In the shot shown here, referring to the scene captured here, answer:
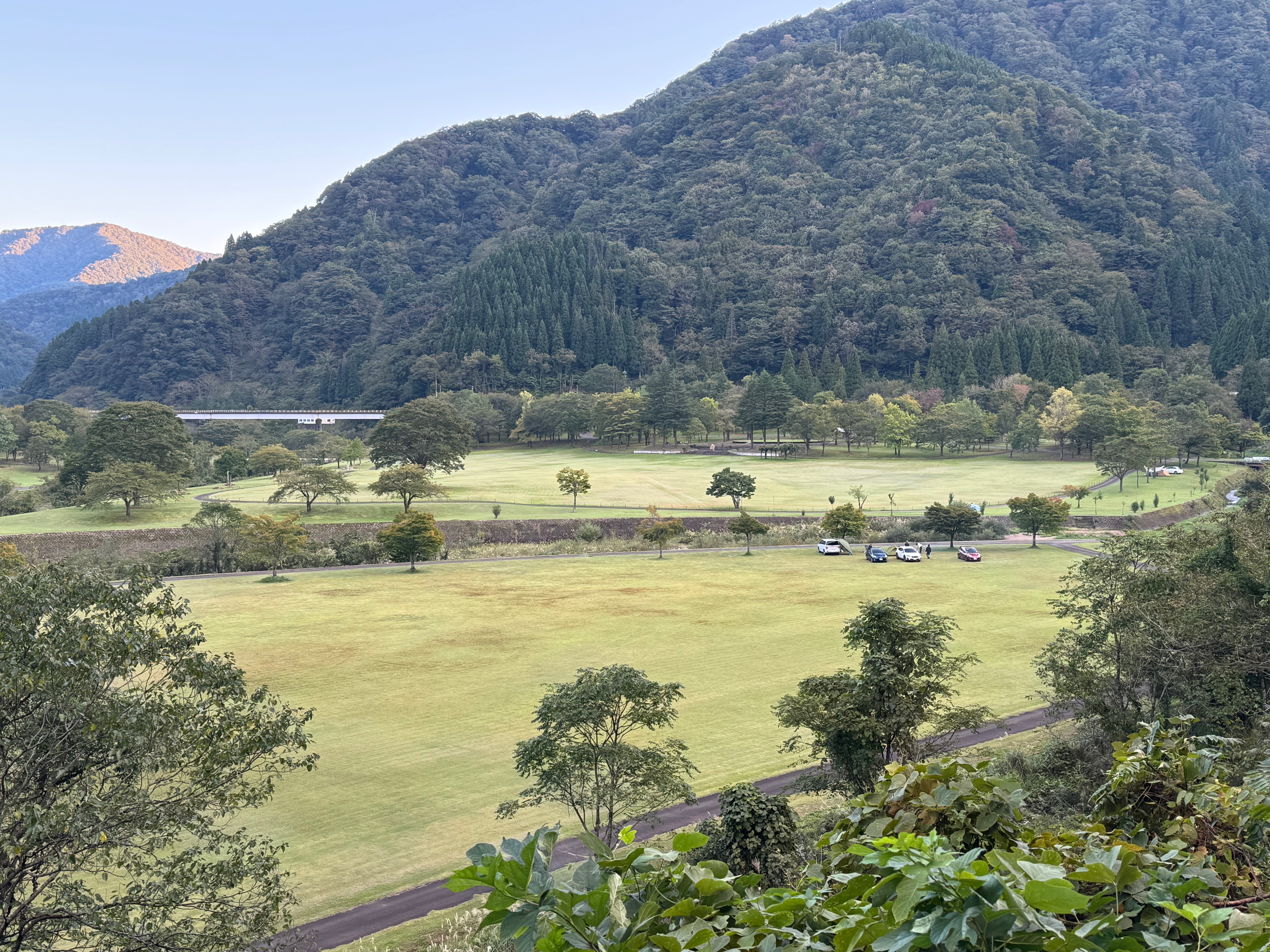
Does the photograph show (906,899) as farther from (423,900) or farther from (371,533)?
(371,533)

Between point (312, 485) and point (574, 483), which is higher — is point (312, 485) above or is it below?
above

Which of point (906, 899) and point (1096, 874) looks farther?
point (1096, 874)

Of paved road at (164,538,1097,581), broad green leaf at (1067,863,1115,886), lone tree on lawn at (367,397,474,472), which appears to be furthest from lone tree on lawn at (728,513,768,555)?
A: broad green leaf at (1067,863,1115,886)

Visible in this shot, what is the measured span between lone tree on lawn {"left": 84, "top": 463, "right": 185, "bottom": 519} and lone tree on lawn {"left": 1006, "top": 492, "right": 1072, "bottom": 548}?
70944mm

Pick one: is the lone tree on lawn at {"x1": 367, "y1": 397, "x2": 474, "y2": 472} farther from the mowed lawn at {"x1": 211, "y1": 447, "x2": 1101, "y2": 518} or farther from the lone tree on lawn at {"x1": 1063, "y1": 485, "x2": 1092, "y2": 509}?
the lone tree on lawn at {"x1": 1063, "y1": 485, "x2": 1092, "y2": 509}

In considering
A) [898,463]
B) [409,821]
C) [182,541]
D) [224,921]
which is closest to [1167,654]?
[409,821]

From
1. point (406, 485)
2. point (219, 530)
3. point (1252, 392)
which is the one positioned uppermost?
point (1252, 392)

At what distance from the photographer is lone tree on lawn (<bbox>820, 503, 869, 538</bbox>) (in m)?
67.8

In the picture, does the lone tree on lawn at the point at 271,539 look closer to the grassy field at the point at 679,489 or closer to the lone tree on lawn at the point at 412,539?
the lone tree on lawn at the point at 412,539

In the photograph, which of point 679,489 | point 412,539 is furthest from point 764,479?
→ point 412,539

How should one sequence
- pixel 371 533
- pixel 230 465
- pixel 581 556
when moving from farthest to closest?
pixel 230 465, pixel 371 533, pixel 581 556

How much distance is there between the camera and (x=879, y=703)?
21.6 m

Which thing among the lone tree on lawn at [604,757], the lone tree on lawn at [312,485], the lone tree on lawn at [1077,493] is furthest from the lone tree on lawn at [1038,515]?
the lone tree on lawn at [312,485]

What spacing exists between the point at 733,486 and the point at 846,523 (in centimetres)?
1370
